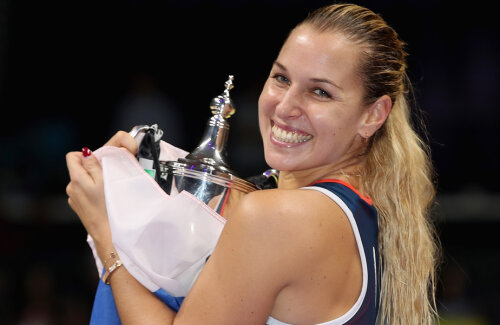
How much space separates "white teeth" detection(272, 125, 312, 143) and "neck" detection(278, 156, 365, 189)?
10 centimetres

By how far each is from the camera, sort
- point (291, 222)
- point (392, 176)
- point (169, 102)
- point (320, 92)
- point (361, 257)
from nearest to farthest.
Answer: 1. point (291, 222)
2. point (361, 257)
3. point (320, 92)
4. point (392, 176)
5. point (169, 102)

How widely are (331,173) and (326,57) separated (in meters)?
0.27

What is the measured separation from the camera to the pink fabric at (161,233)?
1.32 meters

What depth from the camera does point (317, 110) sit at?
1.44m

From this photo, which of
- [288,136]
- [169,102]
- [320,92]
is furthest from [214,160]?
[169,102]

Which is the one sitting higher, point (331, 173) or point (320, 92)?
point (320, 92)

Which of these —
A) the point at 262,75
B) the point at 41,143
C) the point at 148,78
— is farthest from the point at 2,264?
the point at 262,75

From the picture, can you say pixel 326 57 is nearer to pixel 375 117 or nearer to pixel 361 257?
pixel 375 117

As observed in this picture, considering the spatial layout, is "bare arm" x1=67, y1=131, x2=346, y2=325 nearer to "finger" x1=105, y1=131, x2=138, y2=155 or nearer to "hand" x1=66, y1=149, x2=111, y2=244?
"hand" x1=66, y1=149, x2=111, y2=244

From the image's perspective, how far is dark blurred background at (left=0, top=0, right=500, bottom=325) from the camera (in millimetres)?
3836

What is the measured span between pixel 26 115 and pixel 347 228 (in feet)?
10.4

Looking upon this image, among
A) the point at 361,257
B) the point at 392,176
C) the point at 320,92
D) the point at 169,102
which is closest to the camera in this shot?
the point at 361,257

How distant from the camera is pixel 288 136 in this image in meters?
1.50

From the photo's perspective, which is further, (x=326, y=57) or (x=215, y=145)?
(x=215, y=145)
